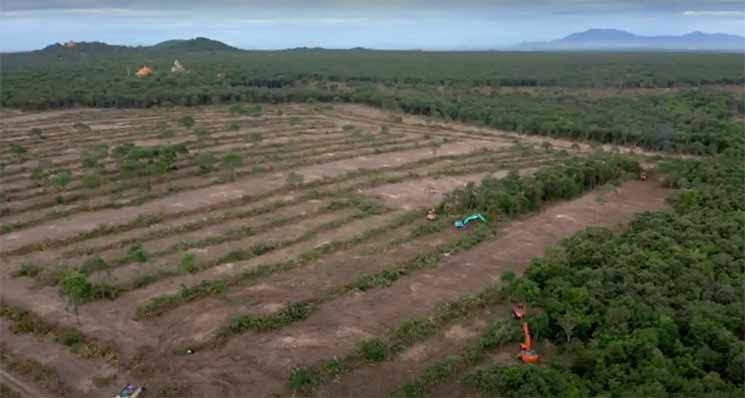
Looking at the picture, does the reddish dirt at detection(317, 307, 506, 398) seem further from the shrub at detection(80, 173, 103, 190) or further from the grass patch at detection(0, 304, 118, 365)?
the shrub at detection(80, 173, 103, 190)

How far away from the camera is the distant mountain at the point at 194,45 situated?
5728 inches

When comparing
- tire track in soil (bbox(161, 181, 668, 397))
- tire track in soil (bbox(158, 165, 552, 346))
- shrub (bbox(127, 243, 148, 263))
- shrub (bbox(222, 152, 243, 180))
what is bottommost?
tire track in soil (bbox(161, 181, 668, 397))

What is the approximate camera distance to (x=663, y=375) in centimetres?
1109

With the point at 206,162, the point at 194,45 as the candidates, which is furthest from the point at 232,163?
the point at 194,45

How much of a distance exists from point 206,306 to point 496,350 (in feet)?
22.4

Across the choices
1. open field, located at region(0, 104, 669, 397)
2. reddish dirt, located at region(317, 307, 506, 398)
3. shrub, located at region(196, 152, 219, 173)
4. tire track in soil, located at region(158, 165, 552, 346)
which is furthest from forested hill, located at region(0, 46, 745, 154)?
reddish dirt, located at region(317, 307, 506, 398)

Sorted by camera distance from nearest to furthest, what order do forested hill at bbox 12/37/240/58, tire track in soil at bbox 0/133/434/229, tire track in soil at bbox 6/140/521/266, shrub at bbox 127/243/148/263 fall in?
shrub at bbox 127/243/148/263, tire track in soil at bbox 6/140/521/266, tire track in soil at bbox 0/133/434/229, forested hill at bbox 12/37/240/58

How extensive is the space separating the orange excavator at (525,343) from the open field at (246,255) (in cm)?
36

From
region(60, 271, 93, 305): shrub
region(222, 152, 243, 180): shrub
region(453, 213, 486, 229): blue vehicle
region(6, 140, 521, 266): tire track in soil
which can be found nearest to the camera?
region(60, 271, 93, 305): shrub

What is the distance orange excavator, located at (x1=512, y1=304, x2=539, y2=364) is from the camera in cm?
1232

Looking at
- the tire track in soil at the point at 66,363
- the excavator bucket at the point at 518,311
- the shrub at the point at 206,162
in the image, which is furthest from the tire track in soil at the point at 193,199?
the excavator bucket at the point at 518,311

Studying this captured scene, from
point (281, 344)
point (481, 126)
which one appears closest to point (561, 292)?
point (281, 344)

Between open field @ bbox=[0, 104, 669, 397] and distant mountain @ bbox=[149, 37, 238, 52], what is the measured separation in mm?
119095

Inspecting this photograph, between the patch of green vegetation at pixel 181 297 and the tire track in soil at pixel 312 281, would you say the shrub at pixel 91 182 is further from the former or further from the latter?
the tire track in soil at pixel 312 281
